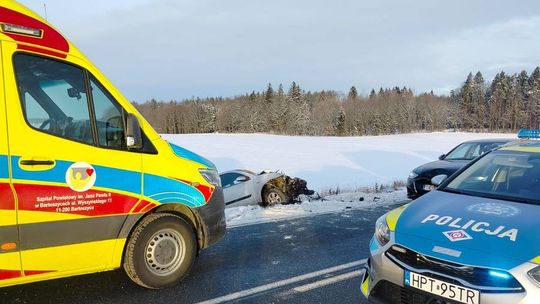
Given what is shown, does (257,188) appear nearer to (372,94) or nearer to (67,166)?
(67,166)

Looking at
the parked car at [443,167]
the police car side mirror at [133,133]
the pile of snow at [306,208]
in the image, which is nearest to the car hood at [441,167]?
the parked car at [443,167]

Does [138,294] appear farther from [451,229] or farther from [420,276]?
[451,229]

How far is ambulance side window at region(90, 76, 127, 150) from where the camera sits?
4160 mm

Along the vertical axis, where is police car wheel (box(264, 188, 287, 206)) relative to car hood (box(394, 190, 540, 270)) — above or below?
below

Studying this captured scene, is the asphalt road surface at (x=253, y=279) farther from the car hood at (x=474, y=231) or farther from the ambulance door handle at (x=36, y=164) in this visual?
the ambulance door handle at (x=36, y=164)

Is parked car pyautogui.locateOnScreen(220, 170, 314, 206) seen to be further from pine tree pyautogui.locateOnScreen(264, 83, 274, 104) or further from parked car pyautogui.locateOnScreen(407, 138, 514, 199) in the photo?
pine tree pyautogui.locateOnScreen(264, 83, 274, 104)

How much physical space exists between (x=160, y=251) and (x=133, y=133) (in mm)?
1296

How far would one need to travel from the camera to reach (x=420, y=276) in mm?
3162

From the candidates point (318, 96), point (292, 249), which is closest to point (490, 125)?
point (318, 96)

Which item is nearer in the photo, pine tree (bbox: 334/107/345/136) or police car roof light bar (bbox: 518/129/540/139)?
A: police car roof light bar (bbox: 518/129/540/139)

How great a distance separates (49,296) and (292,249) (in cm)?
305

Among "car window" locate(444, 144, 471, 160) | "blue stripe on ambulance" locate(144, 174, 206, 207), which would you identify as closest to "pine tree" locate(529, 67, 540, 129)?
"car window" locate(444, 144, 471, 160)

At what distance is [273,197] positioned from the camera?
395 inches

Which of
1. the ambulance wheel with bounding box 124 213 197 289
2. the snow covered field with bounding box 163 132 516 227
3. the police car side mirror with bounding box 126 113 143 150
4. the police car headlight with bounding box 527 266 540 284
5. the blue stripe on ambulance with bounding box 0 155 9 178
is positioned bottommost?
the snow covered field with bounding box 163 132 516 227
